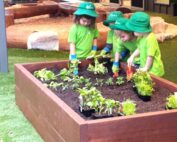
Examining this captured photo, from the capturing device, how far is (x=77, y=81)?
324 cm

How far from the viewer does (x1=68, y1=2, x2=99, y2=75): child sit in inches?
148

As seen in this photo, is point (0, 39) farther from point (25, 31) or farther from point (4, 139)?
point (4, 139)

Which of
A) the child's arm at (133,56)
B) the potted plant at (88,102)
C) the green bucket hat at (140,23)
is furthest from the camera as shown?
the child's arm at (133,56)

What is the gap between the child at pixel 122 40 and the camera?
3.46 metres

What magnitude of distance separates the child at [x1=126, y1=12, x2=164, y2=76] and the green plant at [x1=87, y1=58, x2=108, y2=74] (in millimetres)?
289

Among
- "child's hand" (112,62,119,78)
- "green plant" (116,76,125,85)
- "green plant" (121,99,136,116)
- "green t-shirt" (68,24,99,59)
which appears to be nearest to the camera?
"green plant" (121,99,136,116)

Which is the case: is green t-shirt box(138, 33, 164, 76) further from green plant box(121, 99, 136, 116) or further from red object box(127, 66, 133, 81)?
green plant box(121, 99, 136, 116)

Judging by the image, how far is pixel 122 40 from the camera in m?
3.61

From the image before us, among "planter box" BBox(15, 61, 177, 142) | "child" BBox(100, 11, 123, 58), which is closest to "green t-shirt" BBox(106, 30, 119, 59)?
"child" BBox(100, 11, 123, 58)

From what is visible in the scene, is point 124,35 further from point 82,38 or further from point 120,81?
point 82,38

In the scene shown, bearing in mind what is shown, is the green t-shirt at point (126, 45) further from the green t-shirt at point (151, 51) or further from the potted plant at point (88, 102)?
the potted plant at point (88, 102)

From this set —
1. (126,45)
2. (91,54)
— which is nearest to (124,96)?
(126,45)

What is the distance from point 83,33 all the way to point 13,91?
2.94ft

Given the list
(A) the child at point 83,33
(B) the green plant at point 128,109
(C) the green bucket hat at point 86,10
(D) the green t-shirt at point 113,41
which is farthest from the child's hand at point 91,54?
(B) the green plant at point 128,109
